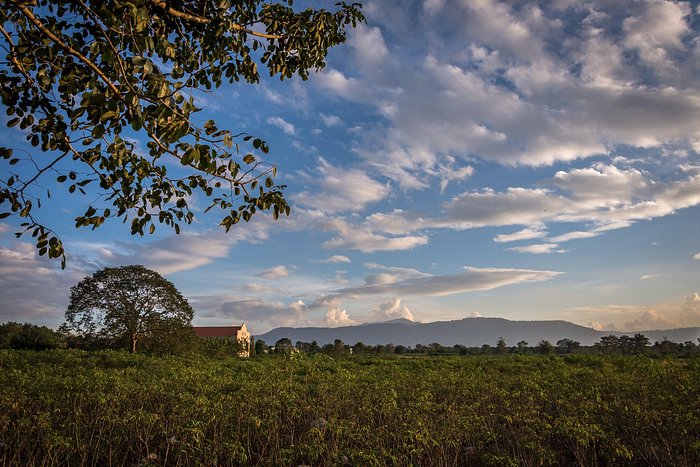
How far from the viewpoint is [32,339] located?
39.0 metres

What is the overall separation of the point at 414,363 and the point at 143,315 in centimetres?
2049

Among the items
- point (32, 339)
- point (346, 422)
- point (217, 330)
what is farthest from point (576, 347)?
point (217, 330)

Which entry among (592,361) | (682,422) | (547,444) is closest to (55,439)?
(547,444)

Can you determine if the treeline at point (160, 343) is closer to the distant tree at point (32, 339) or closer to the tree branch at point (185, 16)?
the distant tree at point (32, 339)

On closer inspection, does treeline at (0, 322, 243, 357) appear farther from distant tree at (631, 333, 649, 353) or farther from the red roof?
the red roof

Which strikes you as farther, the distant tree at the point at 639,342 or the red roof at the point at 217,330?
the red roof at the point at 217,330

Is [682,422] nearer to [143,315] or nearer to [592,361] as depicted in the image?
[592,361]

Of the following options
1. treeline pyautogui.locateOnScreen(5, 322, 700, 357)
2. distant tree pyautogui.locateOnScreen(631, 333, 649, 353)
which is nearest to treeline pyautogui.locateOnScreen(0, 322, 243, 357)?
treeline pyautogui.locateOnScreen(5, 322, 700, 357)

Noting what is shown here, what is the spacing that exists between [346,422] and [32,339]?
42.6 m

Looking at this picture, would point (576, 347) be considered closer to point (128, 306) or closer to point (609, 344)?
point (609, 344)

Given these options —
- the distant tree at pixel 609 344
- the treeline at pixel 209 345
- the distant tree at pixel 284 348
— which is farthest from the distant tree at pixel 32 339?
the distant tree at pixel 609 344

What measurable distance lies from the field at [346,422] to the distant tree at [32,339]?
27974 mm

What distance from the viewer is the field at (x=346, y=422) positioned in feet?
21.1

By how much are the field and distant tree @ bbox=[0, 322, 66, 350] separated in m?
28.0
